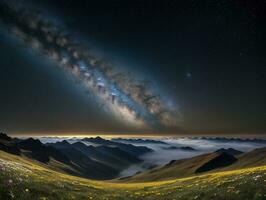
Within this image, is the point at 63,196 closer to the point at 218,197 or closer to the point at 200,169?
the point at 218,197

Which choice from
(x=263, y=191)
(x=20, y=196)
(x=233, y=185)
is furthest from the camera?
(x=233, y=185)

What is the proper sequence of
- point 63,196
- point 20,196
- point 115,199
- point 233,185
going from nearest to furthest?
point 20,196 < point 63,196 < point 233,185 < point 115,199

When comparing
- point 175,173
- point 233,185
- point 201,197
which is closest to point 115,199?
point 201,197

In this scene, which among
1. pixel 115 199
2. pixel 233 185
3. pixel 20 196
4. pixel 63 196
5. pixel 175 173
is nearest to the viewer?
pixel 20 196

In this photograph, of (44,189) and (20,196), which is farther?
(44,189)

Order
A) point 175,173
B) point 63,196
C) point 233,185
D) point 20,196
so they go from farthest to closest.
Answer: point 175,173 < point 233,185 < point 63,196 < point 20,196

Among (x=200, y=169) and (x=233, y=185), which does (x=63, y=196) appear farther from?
(x=200, y=169)

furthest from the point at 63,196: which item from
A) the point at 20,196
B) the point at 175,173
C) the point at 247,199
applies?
the point at 175,173

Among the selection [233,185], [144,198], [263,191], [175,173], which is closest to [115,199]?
[144,198]

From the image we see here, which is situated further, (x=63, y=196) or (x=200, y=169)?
(x=200, y=169)
